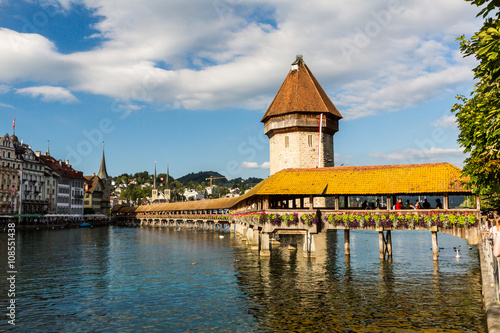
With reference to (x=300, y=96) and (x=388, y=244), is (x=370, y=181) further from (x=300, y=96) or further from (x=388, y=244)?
(x=300, y=96)

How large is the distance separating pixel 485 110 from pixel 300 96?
143 feet

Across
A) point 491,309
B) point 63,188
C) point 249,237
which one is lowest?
point 249,237

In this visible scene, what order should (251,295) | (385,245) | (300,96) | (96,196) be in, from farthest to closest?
(96,196) → (300,96) → (385,245) → (251,295)

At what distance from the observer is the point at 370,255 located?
1471 inches

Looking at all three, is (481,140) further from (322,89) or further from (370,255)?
(322,89)

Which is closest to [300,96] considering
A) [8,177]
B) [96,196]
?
[8,177]

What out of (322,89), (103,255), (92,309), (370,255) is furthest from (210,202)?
(92,309)

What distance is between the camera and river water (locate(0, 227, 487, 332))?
16.0 meters

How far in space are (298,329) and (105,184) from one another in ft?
483

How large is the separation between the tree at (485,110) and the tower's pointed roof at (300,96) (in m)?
31.6

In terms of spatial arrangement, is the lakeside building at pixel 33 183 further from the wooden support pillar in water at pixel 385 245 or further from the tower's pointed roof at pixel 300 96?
the wooden support pillar in water at pixel 385 245

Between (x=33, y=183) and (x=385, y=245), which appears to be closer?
(x=385, y=245)

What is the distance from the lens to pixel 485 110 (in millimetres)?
15000

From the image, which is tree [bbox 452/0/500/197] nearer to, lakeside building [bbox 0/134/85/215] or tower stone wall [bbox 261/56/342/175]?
tower stone wall [bbox 261/56/342/175]
